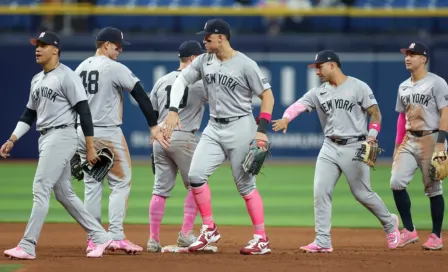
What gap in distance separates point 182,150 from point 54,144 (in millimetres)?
1563

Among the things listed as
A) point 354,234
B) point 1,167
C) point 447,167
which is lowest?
point 1,167

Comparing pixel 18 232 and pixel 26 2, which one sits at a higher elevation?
pixel 26 2

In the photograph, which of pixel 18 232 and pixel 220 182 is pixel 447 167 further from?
pixel 220 182

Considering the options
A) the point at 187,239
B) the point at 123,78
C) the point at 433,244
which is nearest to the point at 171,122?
the point at 123,78

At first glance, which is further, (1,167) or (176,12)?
(176,12)

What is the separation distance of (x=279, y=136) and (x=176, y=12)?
11.7ft

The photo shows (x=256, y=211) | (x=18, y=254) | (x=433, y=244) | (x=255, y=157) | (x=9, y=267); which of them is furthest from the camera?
(x=433, y=244)

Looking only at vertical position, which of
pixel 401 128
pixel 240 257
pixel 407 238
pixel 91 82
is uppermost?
pixel 91 82

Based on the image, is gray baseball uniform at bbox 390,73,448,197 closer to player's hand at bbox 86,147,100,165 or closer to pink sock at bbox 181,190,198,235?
pink sock at bbox 181,190,198,235

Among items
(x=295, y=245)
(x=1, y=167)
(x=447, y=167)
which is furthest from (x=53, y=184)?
(x=1, y=167)

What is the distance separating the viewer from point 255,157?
8234 millimetres

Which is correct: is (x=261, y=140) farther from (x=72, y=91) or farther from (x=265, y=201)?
(x=265, y=201)

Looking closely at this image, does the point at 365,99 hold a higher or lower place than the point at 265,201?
higher

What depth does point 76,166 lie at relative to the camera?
8.67 meters
